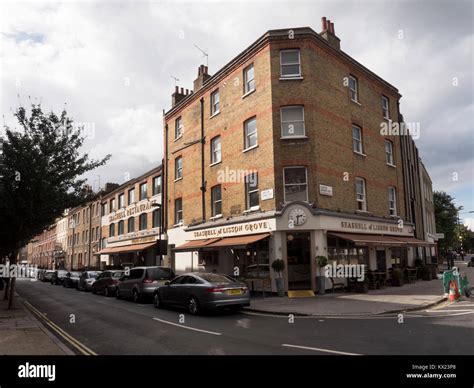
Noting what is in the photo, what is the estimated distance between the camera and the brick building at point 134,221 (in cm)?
3172

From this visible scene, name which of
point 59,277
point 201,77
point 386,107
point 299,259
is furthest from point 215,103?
point 59,277

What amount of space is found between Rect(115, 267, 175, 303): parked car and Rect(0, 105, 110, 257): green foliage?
4.49m

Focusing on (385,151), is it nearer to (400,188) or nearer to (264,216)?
(400,188)

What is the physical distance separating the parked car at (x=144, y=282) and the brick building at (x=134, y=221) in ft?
28.7

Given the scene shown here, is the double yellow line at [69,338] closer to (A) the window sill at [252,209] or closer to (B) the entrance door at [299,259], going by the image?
(A) the window sill at [252,209]

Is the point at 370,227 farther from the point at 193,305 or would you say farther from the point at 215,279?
the point at 193,305

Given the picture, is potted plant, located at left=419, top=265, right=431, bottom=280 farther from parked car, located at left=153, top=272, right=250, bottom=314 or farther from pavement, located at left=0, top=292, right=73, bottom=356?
pavement, located at left=0, top=292, right=73, bottom=356

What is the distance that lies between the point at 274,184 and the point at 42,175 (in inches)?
404

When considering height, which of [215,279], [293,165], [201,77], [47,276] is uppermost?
[201,77]

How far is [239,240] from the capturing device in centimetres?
1897

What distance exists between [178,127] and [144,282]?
47.5ft

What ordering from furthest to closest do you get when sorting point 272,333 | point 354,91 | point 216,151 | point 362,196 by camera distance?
point 216,151 < point 354,91 < point 362,196 < point 272,333

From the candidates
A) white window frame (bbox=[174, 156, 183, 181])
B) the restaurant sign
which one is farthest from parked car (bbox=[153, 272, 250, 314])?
white window frame (bbox=[174, 156, 183, 181])

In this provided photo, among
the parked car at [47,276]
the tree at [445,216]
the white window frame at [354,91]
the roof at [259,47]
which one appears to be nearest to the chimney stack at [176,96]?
the roof at [259,47]
